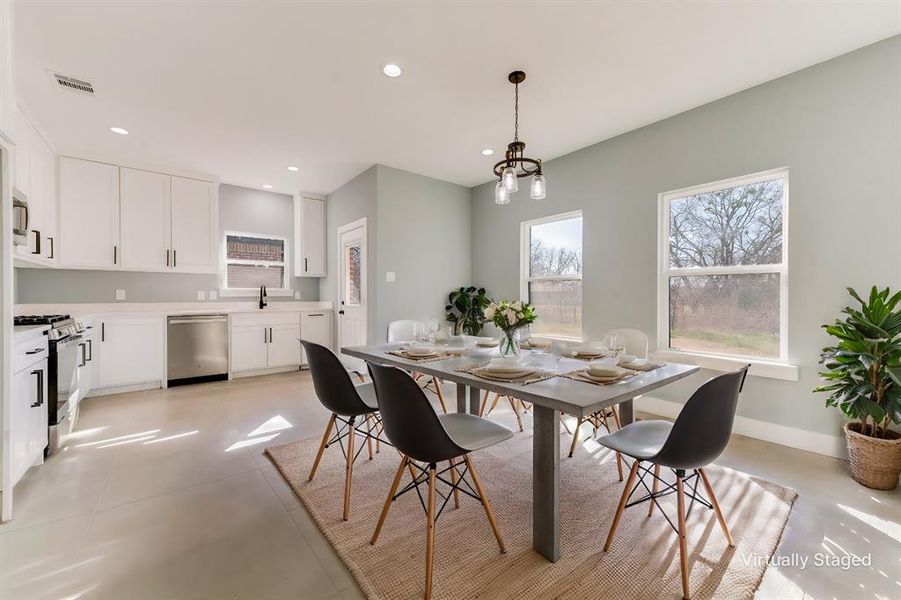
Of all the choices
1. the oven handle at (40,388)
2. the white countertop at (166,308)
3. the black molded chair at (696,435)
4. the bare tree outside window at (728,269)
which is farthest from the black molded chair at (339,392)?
the white countertop at (166,308)

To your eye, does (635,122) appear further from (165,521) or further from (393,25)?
(165,521)

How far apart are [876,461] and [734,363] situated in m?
0.93

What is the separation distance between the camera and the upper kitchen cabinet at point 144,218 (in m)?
3.98

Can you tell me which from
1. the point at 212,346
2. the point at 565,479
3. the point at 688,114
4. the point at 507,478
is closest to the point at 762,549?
the point at 565,479

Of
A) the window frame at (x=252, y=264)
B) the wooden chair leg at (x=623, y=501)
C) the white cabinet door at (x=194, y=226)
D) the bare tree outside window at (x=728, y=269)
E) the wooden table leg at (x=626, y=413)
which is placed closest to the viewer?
the wooden chair leg at (x=623, y=501)

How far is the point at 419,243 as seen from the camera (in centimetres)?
468

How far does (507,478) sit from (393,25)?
2.81 meters

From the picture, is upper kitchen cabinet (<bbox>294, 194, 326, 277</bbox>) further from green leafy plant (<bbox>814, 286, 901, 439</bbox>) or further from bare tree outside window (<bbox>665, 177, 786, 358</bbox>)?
green leafy plant (<bbox>814, 286, 901, 439</bbox>)

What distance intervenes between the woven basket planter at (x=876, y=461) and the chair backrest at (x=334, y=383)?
285cm

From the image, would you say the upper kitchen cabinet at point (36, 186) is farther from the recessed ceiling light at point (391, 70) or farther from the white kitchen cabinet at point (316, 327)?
the recessed ceiling light at point (391, 70)

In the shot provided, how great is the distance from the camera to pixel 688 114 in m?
3.12

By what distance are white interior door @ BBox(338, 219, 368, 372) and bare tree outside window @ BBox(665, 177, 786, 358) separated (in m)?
3.36

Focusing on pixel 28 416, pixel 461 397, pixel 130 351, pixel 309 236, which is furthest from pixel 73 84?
pixel 461 397

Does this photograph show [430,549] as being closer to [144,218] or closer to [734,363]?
[734,363]
